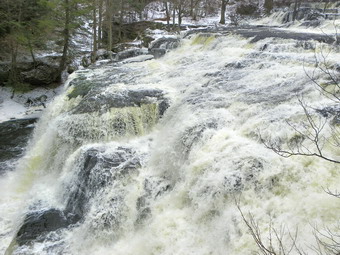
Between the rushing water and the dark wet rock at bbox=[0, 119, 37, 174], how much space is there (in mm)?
813

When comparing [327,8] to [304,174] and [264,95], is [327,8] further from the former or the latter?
[304,174]

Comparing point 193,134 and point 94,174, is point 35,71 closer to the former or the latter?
point 94,174

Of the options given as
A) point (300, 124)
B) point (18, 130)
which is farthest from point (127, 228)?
point (18, 130)

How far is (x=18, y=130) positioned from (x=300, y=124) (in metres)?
10.3

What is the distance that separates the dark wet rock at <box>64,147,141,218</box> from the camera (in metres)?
6.12

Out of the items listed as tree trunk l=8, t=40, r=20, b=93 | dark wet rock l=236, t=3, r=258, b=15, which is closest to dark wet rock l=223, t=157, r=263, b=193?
tree trunk l=8, t=40, r=20, b=93

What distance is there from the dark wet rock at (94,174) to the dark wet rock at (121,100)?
73.9 inches

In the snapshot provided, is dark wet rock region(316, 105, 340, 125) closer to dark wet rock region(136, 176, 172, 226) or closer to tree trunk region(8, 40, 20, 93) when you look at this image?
dark wet rock region(136, 176, 172, 226)

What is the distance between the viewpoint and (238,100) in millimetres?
7289

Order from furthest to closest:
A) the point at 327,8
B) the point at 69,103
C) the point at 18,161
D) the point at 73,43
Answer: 1. the point at 327,8
2. the point at 73,43
3. the point at 69,103
4. the point at 18,161

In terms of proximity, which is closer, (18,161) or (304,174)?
(304,174)

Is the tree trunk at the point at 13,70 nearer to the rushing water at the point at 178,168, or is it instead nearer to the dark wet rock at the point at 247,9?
the rushing water at the point at 178,168

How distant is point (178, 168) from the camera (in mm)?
5988

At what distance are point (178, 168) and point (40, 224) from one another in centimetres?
309
